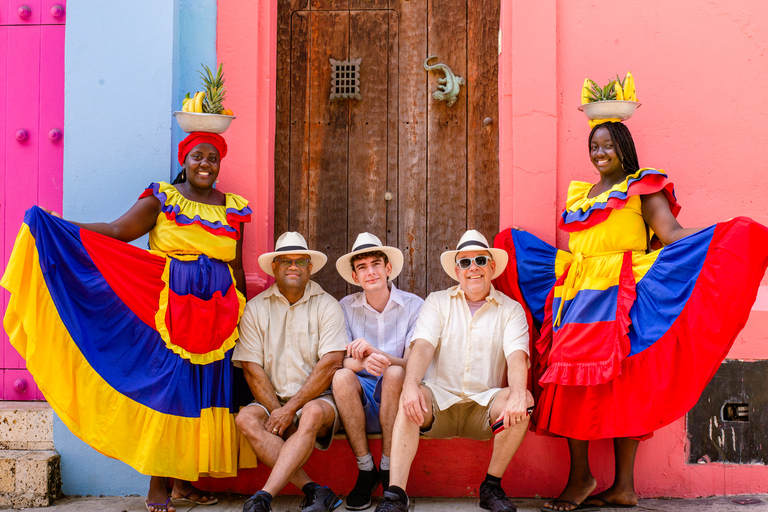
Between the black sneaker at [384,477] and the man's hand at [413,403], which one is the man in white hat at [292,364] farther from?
the man's hand at [413,403]

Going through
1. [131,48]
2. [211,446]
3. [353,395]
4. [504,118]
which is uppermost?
[131,48]

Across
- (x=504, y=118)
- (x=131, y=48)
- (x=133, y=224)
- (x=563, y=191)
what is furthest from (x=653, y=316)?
(x=131, y=48)

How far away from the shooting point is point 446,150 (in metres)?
4.58

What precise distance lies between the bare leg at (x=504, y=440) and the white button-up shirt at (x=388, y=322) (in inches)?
26.4

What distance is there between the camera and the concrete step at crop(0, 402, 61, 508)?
380cm

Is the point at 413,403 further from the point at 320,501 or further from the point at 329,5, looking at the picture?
the point at 329,5

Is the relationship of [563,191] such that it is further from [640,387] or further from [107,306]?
[107,306]

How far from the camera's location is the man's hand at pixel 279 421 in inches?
144

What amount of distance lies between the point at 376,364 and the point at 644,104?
2.27 m

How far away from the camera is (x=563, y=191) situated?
4.21 metres

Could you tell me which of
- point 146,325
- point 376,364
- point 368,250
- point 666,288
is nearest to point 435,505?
point 376,364

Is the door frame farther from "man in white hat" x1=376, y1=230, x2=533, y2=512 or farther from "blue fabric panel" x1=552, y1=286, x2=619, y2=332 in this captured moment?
"blue fabric panel" x1=552, y1=286, x2=619, y2=332

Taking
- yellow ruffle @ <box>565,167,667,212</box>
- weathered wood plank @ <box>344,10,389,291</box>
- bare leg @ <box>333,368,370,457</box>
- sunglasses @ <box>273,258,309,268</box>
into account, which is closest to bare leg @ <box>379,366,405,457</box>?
bare leg @ <box>333,368,370,457</box>

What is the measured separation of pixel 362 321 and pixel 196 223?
1.10m
